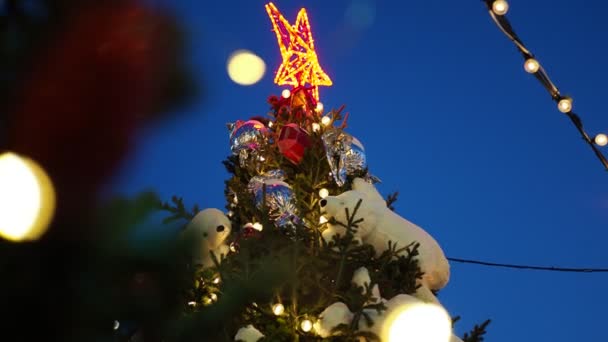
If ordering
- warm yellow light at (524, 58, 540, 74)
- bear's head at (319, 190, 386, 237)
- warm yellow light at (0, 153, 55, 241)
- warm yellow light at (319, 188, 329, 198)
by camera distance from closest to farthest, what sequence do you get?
warm yellow light at (0, 153, 55, 241) < warm yellow light at (524, 58, 540, 74) < bear's head at (319, 190, 386, 237) < warm yellow light at (319, 188, 329, 198)

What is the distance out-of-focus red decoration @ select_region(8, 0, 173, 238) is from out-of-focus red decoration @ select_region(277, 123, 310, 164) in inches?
93.2

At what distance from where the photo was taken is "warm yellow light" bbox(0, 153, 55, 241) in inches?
19.7

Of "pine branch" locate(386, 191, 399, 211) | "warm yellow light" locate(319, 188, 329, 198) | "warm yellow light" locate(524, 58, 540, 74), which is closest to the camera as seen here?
"warm yellow light" locate(524, 58, 540, 74)

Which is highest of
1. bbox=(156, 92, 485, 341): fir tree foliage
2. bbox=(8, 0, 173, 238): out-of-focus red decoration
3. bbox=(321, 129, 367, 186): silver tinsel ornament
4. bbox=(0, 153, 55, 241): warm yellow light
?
bbox=(321, 129, 367, 186): silver tinsel ornament

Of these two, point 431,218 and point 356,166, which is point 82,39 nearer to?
point 356,166

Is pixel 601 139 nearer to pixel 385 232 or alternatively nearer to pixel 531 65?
pixel 531 65

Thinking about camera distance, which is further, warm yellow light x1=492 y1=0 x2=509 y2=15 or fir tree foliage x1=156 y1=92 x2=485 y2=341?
warm yellow light x1=492 y1=0 x2=509 y2=15

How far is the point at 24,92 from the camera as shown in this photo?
574 millimetres

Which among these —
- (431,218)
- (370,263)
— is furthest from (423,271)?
(431,218)

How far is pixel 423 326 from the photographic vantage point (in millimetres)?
1751

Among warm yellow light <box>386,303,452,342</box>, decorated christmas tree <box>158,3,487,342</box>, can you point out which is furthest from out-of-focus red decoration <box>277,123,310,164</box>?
warm yellow light <box>386,303,452,342</box>

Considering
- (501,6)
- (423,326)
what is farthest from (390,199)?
(423,326)

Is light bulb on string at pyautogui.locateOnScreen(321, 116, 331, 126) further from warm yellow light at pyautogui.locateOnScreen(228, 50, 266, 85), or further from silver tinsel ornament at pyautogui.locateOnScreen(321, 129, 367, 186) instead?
warm yellow light at pyautogui.locateOnScreen(228, 50, 266, 85)

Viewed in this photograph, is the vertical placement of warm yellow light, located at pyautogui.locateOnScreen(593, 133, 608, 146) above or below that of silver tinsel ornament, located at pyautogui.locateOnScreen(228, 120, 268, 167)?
below
